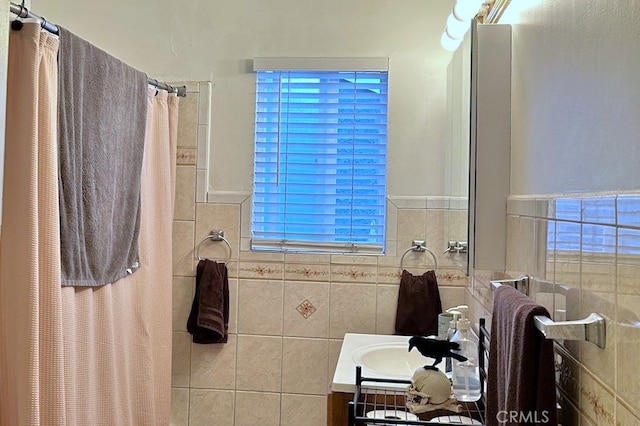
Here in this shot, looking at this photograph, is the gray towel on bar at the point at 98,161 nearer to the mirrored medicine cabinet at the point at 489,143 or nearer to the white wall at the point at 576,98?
the mirrored medicine cabinet at the point at 489,143

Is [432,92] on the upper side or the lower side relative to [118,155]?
upper

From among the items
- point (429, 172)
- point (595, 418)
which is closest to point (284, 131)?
point (429, 172)

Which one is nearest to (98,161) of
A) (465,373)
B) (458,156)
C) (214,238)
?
(214,238)

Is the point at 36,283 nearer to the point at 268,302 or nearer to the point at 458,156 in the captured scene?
the point at 268,302

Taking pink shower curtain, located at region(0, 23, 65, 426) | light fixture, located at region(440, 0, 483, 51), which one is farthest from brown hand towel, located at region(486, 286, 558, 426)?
pink shower curtain, located at region(0, 23, 65, 426)

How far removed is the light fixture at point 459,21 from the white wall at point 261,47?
0.71 ft

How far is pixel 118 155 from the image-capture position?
194 cm

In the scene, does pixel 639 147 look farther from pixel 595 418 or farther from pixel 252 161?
pixel 252 161

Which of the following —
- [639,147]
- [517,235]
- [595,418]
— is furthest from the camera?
[517,235]

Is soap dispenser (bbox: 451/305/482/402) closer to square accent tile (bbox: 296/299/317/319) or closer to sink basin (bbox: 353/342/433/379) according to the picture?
sink basin (bbox: 353/342/433/379)

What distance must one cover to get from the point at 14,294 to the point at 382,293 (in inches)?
55.7

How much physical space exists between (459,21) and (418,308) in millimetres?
1137

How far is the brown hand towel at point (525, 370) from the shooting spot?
2.91 feet

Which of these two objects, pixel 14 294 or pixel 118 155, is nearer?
pixel 14 294
